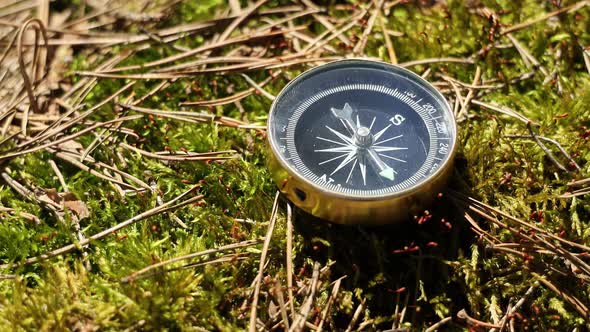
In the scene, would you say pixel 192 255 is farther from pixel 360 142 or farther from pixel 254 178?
pixel 360 142

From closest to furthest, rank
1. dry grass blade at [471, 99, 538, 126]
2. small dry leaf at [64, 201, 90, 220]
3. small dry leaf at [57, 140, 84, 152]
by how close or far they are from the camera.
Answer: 1. small dry leaf at [64, 201, 90, 220]
2. dry grass blade at [471, 99, 538, 126]
3. small dry leaf at [57, 140, 84, 152]

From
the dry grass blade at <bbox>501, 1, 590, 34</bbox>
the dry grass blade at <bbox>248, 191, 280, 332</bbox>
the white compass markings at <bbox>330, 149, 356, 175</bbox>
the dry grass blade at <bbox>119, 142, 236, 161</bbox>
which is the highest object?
the dry grass blade at <bbox>501, 1, 590, 34</bbox>

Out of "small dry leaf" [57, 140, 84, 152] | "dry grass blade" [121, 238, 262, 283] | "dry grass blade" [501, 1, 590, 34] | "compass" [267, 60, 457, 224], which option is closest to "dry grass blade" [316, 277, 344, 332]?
"compass" [267, 60, 457, 224]

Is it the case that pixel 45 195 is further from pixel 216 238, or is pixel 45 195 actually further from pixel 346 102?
pixel 346 102

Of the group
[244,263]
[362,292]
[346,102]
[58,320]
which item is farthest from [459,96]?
[58,320]

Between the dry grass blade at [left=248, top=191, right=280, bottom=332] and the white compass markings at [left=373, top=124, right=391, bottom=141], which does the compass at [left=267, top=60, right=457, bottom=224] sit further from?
the dry grass blade at [left=248, top=191, right=280, bottom=332]

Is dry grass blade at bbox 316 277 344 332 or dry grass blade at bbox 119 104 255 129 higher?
dry grass blade at bbox 119 104 255 129
